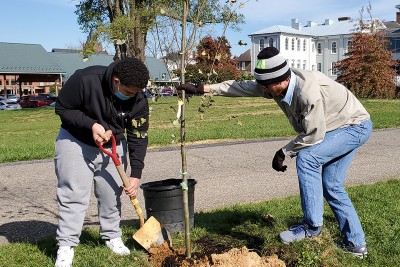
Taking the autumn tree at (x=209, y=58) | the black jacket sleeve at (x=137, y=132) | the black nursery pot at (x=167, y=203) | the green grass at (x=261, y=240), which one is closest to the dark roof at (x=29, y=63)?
the green grass at (x=261, y=240)

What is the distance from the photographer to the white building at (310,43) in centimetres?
7612

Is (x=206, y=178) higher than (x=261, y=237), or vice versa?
(x=261, y=237)

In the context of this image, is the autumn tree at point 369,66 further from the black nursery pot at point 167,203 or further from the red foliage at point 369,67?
the black nursery pot at point 167,203

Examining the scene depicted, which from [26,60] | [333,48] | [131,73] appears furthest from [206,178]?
[333,48]

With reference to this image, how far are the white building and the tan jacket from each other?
72.7 meters

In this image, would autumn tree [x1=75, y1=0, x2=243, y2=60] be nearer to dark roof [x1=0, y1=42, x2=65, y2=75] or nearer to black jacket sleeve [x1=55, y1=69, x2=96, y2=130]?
black jacket sleeve [x1=55, y1=69, x2=96, y2=130]

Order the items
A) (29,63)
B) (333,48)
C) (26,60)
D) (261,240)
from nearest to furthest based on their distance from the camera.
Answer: (261,240) < (29,63) < (26,60) < (333,48)

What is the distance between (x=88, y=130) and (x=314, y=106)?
1.63 meters

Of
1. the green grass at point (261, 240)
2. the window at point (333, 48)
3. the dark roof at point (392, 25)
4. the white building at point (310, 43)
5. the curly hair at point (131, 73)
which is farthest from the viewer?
the window at point (333, 48)

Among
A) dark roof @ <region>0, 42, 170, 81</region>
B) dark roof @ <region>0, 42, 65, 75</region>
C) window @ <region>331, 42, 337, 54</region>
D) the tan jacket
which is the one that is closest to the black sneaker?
the tan jacket

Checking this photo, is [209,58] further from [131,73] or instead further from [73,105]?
[73,105]

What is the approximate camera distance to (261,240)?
4.35 m

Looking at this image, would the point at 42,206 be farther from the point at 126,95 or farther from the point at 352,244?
the point at 352,244

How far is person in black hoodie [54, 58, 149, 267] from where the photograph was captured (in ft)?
12.2
